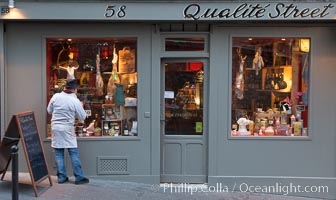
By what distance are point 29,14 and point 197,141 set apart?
3.59 metres

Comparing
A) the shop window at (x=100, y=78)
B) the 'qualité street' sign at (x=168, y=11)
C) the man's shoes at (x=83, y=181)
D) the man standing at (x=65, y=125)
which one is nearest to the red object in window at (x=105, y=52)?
the shop window at (x=100, y=78)

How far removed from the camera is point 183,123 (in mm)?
7980

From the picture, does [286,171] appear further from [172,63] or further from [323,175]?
[172,63]

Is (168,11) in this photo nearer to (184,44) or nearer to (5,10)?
(184,44)

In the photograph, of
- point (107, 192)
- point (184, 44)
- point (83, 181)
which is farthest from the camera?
point (184, 44)

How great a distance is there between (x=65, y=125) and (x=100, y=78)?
120 cm

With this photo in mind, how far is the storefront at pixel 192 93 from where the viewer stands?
7688 mm

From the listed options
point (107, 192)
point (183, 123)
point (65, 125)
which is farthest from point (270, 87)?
point (65, 125)

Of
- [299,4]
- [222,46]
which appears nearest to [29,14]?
[222,46]

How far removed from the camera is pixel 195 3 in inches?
290

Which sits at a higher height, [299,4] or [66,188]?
[299,4]

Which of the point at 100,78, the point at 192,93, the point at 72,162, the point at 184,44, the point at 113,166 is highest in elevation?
the point at 184,44

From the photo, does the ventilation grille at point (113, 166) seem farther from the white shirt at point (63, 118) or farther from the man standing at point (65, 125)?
the white shirt at point (63, 118)

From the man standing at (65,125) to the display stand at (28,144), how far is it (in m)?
0.27
